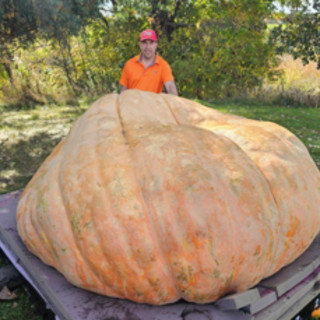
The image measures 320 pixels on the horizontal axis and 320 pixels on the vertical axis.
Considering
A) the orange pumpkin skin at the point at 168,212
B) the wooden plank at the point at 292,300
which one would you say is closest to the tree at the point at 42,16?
the orange pumpkin skin at the point at 168,212

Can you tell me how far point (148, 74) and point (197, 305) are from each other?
8.61 ft

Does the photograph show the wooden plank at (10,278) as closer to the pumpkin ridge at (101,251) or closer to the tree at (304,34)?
the pumpkin ridge at (101,251)

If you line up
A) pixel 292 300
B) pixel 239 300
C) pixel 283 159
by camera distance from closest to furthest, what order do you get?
pixel 239 300, pixel 292 300, pixel 283 159

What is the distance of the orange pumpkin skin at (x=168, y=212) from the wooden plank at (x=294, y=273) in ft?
0.20

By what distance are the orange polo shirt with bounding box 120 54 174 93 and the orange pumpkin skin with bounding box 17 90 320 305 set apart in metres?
1.75

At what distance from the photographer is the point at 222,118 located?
2.59 m

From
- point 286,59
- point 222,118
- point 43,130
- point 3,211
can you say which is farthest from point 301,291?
point 286,59

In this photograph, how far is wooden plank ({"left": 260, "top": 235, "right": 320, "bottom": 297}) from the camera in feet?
6.35

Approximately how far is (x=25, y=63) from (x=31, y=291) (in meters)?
9.66

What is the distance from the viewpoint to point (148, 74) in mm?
3834

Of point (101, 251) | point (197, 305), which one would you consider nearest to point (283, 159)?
point (197, 305)

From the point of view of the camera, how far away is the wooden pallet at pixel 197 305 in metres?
1.72

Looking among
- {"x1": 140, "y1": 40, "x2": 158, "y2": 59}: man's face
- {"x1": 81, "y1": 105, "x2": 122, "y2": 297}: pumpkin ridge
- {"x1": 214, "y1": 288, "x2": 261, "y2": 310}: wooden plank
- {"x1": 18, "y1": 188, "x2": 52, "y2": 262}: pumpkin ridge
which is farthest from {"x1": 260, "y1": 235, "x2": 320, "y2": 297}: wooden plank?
{"x1": 140, "y1": 40, "x2": 158, "y2": 59}: man's face

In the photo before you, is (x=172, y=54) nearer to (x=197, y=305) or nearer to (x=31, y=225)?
(x=31, y=225)
